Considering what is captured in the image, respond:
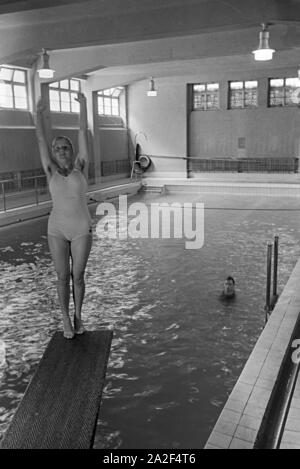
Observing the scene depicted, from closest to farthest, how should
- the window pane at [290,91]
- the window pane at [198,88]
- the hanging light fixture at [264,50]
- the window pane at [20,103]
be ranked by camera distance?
the hanging light fixture at [264,50] → the window pane at [20,103] → the window pane at [290,91] → the window pane at [198,88]

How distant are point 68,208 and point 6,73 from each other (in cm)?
1374

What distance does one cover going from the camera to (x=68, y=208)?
Result: 3.71 m

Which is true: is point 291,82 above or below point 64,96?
above

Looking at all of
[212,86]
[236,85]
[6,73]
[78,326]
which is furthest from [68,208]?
[212,86]

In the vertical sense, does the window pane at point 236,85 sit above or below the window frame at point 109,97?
above

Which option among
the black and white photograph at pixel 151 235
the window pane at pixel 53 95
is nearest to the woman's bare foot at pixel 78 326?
the black and white photograph at pixel 151 235

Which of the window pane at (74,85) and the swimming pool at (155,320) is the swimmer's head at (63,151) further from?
the window pane at (74,85)

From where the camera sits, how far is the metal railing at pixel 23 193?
47.6 ft

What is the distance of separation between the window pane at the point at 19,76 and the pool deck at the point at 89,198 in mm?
3910

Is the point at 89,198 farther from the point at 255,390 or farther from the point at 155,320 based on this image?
the point at 255,390

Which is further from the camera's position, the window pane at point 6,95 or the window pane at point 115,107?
the window pane at point 115,107

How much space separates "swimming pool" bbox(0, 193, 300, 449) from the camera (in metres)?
3.83

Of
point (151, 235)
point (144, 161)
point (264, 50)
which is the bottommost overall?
point (151, 235)

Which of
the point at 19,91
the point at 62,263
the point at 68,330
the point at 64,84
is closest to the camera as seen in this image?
the point at 62,263
